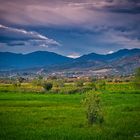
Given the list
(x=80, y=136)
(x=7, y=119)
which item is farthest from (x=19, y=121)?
(x=80, y=136)

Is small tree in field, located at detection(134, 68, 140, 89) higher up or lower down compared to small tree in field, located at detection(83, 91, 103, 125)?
higher up

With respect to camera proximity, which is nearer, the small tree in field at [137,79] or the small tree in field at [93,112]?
the small tree in field at [93,112]

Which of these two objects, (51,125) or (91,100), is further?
(91,100)

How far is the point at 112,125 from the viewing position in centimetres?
3831

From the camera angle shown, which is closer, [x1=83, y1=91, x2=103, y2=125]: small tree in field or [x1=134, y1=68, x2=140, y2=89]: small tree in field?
[x1=83, y1=91, x2=103, y2=125]: small tree in field

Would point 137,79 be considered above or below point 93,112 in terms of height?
above

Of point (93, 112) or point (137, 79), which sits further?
point (137, 79)

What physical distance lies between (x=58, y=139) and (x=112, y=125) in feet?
33.3

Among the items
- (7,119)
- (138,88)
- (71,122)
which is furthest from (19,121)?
(138,88)

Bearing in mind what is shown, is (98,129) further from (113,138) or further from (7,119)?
(7,119)

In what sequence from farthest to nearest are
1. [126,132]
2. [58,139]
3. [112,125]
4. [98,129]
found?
[112,125]
[98,129]
[126,132]
[58,139]

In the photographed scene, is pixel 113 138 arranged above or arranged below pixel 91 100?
below

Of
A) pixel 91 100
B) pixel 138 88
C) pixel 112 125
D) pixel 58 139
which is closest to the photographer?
pixel 58 139

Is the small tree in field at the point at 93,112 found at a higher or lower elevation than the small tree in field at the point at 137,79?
lower
